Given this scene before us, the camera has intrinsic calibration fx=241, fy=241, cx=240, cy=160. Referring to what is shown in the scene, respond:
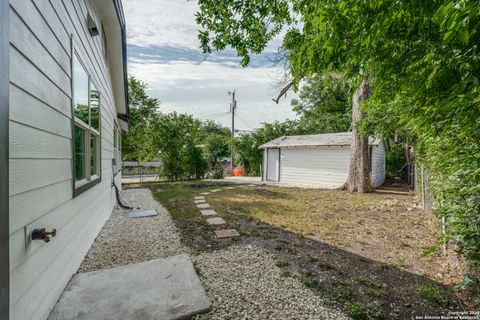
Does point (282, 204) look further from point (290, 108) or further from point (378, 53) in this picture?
point (290, 108)

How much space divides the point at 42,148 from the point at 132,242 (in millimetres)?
2462

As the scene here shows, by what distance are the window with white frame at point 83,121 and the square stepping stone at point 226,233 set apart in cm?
218

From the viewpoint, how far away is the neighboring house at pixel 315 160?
477 inches

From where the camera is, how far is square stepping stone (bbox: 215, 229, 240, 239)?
13.8ft

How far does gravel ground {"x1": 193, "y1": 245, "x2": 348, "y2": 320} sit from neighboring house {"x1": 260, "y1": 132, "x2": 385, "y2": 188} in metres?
10.1

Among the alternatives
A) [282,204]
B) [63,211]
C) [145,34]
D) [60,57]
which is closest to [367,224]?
[282,204]

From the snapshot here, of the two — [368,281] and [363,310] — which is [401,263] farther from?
[363,310]

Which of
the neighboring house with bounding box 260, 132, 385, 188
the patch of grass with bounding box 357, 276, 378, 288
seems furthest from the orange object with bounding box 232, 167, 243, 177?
the patch of grass with bounding box 357, 276, 378, 288

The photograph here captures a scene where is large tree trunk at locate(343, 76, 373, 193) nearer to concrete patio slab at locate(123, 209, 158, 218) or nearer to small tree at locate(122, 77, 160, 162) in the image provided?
concrete patio slab at locate(123, 209, 158, 218)

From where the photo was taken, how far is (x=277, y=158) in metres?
15.1

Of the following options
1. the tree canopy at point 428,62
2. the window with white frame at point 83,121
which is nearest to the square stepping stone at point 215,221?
the window with white frame at point 83,121

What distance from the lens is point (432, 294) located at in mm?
2441

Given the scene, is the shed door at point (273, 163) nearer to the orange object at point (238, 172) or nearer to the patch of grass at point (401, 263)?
the orange object at point (238, 172)

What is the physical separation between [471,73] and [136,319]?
308 centimetres
